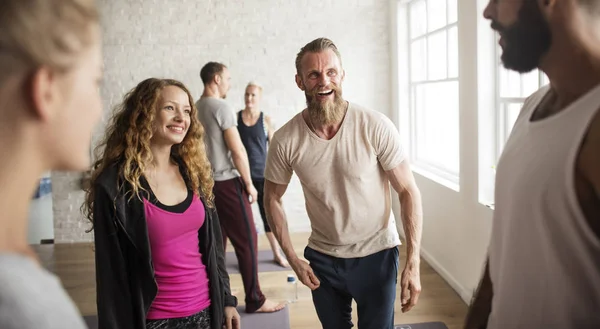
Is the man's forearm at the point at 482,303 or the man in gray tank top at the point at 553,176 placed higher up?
the man in gray tank top at the point at 553,176

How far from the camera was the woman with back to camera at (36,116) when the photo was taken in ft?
1.96

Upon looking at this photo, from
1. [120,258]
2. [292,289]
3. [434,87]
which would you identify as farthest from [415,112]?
[120,258]

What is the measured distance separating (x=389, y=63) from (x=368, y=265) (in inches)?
180

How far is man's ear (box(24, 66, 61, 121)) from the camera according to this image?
0.62 meters

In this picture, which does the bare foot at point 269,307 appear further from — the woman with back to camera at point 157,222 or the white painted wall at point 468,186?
the woman with back to camera at point 157,222

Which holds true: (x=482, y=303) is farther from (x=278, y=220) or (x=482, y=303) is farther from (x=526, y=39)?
(x=278, y=220)

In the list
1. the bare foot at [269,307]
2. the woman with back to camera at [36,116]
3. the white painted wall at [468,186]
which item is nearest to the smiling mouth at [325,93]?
the woman with back to camera at [36,116]

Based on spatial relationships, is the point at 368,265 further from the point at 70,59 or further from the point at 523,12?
the point at 70,59

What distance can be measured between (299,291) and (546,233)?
3706 mm

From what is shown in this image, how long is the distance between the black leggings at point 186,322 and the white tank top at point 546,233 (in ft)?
4.05

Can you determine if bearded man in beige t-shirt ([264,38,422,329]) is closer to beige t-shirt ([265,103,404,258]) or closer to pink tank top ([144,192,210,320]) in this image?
beige t-shirt ([265,103,404,258])

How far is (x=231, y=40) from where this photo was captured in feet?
20.8

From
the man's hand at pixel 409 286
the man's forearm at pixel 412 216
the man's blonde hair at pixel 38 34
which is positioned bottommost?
the man's hand at pixel 409 286

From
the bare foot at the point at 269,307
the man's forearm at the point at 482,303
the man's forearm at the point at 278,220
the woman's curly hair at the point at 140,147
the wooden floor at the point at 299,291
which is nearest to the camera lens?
the man's forearm at the point at 482,303
